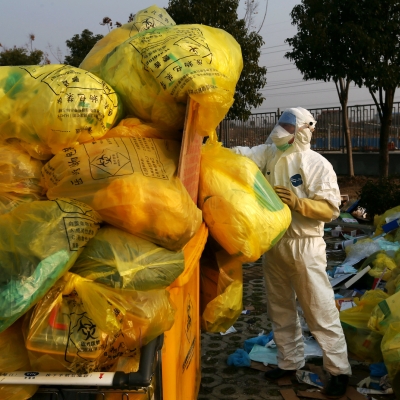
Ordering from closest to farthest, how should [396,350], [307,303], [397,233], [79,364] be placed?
Result: [79,364], [396,350], [307,303], [397,233]

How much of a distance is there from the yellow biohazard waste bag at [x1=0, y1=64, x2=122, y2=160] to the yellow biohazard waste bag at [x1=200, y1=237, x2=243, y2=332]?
1.00 metres

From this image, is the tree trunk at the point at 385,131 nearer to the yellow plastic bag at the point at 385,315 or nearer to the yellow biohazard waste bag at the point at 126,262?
the yellow plastic bag at the point at 385,315

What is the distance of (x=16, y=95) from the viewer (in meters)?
1.95

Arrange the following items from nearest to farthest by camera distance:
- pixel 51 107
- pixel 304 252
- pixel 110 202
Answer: pixel 110 202, pixel 51 107, pixel 304 252

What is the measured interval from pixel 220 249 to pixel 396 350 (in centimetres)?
120

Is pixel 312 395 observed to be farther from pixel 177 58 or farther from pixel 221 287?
pixel 177 58

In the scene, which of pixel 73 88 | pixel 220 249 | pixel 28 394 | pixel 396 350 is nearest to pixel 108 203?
pixel 73 88

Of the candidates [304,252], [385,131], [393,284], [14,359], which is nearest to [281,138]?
[304,252]

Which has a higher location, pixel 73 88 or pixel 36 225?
pixel 73 88

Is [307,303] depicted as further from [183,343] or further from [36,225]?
[36,225]

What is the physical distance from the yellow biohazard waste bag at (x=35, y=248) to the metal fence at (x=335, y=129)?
12.5 meters

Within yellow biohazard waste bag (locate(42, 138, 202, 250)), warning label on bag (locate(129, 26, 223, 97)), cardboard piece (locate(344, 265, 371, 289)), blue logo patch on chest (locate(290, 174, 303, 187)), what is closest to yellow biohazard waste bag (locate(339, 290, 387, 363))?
cardboard piece (locate(344, 265, 371, 289))

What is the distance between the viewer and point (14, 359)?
1568 millimetres

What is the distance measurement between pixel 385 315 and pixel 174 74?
2.25 metres
